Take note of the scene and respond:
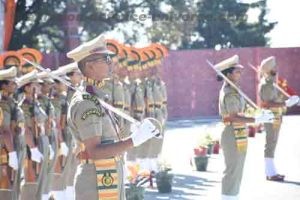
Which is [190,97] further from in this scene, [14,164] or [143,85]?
[14,164]

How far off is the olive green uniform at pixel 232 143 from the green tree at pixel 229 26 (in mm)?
25877

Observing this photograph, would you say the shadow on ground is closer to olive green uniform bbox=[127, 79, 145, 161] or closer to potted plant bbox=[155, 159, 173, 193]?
potted plant bbox=[155, 159, 173, 193]

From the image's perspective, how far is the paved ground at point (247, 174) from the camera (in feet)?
32.5

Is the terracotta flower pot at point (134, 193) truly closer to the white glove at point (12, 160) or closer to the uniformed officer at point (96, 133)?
the white glove at point (12, 160)

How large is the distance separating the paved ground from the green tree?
15439mm

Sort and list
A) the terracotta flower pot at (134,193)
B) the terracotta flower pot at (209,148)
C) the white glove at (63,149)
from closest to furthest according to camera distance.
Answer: the terracotta flower pot at (134,193), the white glove at (63,149), the terracotta flower pot at (209,148)

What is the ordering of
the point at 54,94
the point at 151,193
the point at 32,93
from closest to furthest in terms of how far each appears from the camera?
the point at 32,93 → the point at 54,94 → the point at 151,193

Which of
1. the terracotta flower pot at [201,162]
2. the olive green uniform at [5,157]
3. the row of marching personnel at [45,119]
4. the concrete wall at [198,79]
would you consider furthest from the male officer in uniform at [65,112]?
the concrete wall at [198,79]

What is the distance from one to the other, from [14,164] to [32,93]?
113 centimetres

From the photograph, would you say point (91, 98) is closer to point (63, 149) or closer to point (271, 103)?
point (63, 149)

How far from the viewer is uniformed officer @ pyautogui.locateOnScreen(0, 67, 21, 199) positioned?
677 centimetres

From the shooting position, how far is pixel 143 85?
40.9 ft

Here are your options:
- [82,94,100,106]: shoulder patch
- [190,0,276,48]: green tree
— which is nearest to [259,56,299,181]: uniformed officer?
[82,94,100,106]: shoulder patch

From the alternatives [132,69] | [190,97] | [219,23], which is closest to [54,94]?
[132,69]
